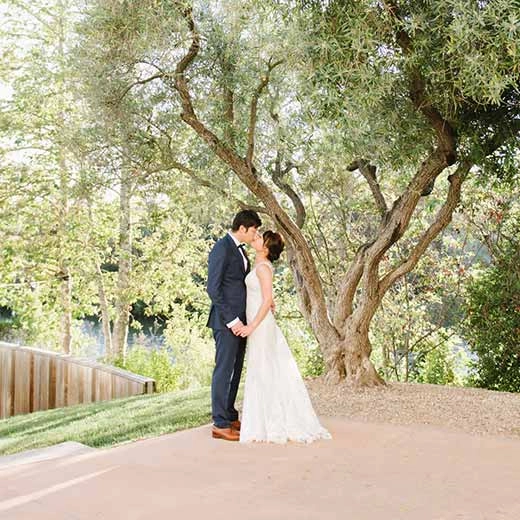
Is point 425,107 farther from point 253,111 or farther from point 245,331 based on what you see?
point 245,331

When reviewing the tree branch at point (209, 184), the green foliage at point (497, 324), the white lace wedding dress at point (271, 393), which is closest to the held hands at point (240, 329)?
the white lace wedding dress at point (271, 393)

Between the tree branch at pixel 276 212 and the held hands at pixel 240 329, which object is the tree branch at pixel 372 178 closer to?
the tree branch at pixel 276 212

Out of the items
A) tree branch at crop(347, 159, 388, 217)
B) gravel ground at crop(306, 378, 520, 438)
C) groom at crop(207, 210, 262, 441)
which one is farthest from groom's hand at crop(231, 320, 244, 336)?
tree branch at crop(347, 159, 388, 217)

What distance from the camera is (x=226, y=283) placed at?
5.50 m

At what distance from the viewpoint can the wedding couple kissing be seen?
5379 mm

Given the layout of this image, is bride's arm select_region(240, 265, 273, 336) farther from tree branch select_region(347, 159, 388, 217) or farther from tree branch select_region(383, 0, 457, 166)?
tree branch select_region(347, 159, 388, 217)

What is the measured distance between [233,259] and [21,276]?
9.50 metres

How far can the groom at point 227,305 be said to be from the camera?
5.38 meters

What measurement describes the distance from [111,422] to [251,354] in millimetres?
2310

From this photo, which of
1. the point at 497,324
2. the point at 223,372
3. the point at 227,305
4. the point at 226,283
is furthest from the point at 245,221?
the point at 497,324

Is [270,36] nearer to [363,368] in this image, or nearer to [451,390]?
[363,368]

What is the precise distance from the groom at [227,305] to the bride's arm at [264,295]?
10cm

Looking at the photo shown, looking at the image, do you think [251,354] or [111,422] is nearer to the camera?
[251,354]

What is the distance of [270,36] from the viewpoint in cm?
687
